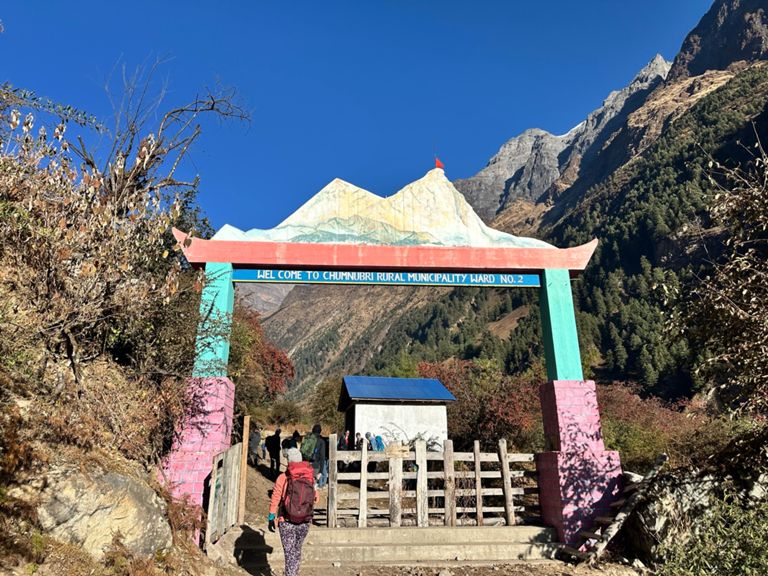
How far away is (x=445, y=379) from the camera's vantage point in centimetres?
4097

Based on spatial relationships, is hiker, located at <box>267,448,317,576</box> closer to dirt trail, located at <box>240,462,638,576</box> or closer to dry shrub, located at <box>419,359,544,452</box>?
dirt trail, located at <box>240,462,638,576</box>

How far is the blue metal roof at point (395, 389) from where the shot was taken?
22.6 meters

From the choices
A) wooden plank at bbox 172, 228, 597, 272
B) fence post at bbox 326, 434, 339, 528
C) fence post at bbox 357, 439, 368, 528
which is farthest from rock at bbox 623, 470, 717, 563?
fence post at bbox 326, 434, 339, 528

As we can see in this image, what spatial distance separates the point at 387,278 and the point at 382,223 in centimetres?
141

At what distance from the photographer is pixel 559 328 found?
1075 centimetres

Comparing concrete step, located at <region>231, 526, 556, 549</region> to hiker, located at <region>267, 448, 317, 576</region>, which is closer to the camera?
hiker, located at <region>267, 448, 317, 576</region>

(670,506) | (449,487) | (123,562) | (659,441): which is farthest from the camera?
(659,441)

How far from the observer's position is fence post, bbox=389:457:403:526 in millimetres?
10148

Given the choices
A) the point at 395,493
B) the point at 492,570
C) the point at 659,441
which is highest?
the point at 659,441

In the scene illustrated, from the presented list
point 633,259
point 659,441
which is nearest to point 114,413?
point 659,441

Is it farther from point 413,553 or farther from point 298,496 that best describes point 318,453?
→ point 298,496

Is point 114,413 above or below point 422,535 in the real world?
above

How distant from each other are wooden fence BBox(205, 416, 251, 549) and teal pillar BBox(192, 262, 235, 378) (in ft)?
5.06

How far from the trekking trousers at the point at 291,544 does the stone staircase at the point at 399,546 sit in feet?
6.33
